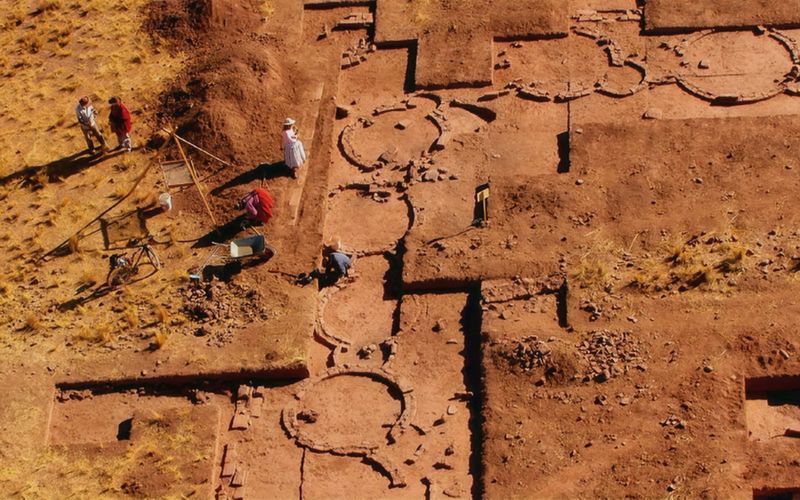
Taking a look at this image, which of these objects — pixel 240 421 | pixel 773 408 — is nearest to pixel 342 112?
pixel 240 421

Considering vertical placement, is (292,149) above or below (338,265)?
above

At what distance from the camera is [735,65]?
90.2 feet

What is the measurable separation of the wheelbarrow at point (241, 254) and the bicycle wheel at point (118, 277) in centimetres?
130

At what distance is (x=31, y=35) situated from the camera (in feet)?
103

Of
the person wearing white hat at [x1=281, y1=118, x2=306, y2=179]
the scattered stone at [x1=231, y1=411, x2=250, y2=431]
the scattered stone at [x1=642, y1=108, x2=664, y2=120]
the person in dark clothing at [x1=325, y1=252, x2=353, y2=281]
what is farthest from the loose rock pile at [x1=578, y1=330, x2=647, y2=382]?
the person wearing white hat at [x1=281, y1=118, x2=306, y2=179]

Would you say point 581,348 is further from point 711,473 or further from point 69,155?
point 69,155

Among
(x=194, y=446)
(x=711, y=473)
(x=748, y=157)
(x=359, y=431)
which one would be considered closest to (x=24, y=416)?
(x=194, y=446)

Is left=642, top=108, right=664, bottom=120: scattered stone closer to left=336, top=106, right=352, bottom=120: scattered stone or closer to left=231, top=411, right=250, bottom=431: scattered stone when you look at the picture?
left=336, top=106, right=352, bottom=120: scattered stone

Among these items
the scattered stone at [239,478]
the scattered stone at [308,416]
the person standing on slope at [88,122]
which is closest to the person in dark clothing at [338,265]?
the scattered stone at [308,416]

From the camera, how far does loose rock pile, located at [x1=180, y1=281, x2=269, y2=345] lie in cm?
2308

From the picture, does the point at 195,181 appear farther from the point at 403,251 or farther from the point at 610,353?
the point at 610,353

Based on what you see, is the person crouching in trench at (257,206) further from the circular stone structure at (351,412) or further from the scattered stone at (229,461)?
the scattered stone at (229,461)

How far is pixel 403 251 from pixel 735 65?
9.30 m

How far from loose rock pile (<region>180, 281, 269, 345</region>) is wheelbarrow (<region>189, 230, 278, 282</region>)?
54cm
